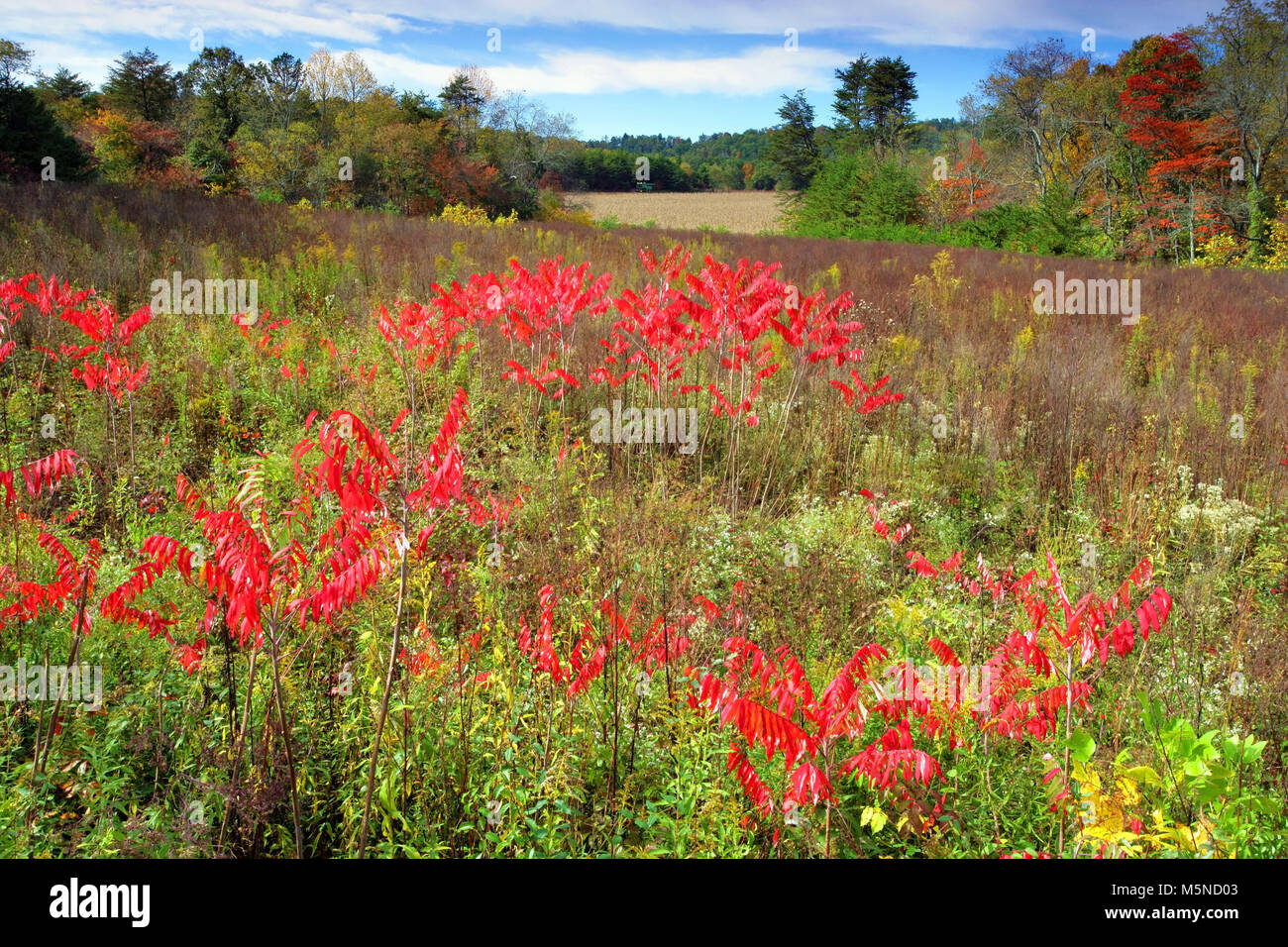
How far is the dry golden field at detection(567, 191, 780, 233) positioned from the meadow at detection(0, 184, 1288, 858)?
29.7 metres

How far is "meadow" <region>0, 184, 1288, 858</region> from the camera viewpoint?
2.05m

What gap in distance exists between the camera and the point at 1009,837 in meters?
2.25

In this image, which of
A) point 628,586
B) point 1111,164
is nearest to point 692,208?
point 1111,164

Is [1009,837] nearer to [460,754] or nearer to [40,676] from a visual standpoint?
[460,754]

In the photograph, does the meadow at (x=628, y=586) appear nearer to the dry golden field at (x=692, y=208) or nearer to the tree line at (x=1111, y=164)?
the tree line at (x=1111, y=164)

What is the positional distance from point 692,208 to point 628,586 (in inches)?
1914

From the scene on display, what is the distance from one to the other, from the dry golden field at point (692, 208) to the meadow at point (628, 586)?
29658 mm

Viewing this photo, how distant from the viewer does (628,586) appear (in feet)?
10.2

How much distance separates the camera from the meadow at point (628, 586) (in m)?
2.05

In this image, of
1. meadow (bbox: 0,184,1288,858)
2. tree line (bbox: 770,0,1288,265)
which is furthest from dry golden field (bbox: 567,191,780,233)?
meadow (bbox: 0,184,1288,858)

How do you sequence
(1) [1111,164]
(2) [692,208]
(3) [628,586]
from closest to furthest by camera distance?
(3) [628,586], (1) [1111,164], (2) [692,208]

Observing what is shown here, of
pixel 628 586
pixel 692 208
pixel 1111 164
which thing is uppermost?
pixel 692 208

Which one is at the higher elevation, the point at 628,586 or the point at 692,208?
the point at 692,208

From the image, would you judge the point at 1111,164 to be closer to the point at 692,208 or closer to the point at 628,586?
the point at 692,208
